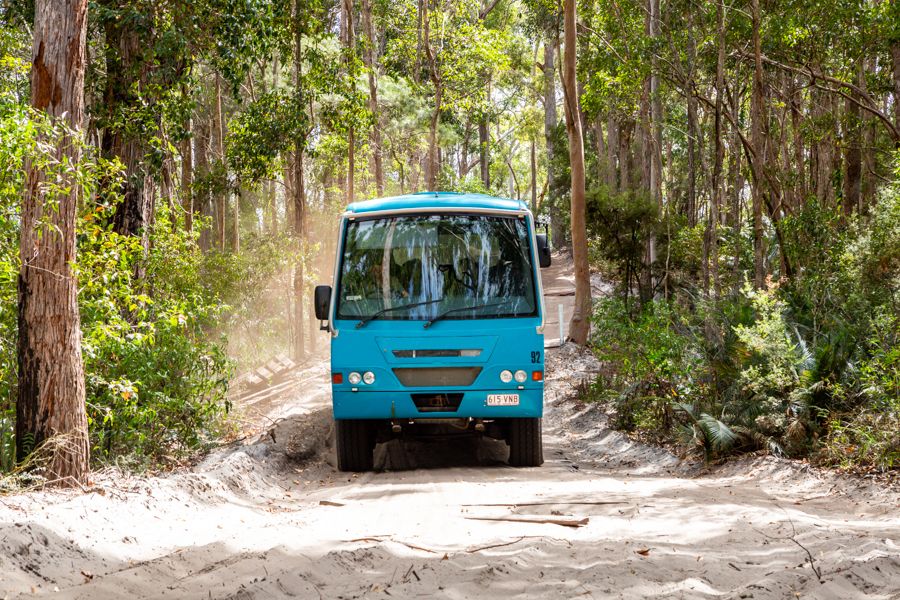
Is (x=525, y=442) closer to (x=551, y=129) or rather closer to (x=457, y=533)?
(x=457, y=533)

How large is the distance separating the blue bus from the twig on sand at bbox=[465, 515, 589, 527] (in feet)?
8.17

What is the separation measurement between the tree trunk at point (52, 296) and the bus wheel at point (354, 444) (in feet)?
9.35

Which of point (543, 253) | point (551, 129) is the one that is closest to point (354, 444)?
point (543, 253)

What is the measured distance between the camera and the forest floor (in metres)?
4.83

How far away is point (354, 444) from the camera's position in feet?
32.0

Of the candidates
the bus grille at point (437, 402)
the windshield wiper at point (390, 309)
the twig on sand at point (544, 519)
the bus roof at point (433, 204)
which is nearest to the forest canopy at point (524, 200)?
the windshield wiper at point (390, 309)

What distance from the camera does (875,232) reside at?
14.0 metres

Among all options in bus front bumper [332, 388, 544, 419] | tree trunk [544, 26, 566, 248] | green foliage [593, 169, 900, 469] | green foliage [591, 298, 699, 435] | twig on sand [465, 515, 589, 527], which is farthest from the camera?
tree trunk [544, 26, 566, 248]

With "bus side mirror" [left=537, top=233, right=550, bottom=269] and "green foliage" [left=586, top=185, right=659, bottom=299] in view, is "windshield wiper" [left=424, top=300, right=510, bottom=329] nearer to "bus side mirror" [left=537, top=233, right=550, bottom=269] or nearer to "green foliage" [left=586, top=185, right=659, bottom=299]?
"bus side mirror" [left=537, top=233, right=550, bottom=269]

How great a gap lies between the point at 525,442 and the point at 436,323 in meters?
1.73

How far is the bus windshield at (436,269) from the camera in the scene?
370 inches

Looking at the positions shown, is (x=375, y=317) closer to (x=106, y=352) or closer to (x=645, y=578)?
(x=106, y=352)

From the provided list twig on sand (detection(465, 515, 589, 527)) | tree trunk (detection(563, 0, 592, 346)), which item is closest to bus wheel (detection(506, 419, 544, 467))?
twig on sand (detection(465, 515, 589, 527))

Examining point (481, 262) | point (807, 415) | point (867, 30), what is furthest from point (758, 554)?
point (867, 30)
